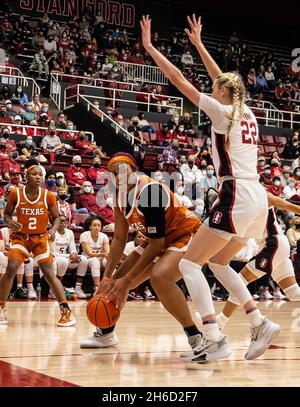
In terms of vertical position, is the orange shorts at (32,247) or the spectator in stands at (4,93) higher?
the spectator in stands at (4,93)

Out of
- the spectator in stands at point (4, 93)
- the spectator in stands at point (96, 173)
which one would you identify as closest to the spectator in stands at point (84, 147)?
the spectator in stands at point (96, 173)

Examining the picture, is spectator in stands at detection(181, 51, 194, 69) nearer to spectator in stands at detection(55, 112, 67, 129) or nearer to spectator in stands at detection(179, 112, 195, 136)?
spectator in stands at detection(179, 112, 195, 136)

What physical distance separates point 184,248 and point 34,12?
21.2 m

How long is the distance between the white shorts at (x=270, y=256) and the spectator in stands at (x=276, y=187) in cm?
906

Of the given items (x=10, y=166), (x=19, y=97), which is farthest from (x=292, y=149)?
(x=10, y=166)

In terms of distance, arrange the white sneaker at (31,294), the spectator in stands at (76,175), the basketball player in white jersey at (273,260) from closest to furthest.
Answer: the basketball player in white jersey at (273,260)
the white sneaker at (31,294)
the spectator in stands at (76,175)

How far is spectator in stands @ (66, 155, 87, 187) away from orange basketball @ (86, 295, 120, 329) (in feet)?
32.0

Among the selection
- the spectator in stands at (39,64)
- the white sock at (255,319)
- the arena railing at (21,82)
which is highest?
the spectator in stands at (39,64)

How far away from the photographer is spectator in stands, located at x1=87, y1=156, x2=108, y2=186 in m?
15.7

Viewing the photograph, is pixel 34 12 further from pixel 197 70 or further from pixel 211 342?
pixel 211 342

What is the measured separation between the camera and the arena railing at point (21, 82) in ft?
63.2

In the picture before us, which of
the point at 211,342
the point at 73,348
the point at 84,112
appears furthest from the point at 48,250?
the point at 84,112

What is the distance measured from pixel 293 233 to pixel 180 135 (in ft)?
21.9

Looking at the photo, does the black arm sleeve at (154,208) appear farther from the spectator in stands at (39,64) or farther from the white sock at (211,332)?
the spectator in stands at (39,64)
